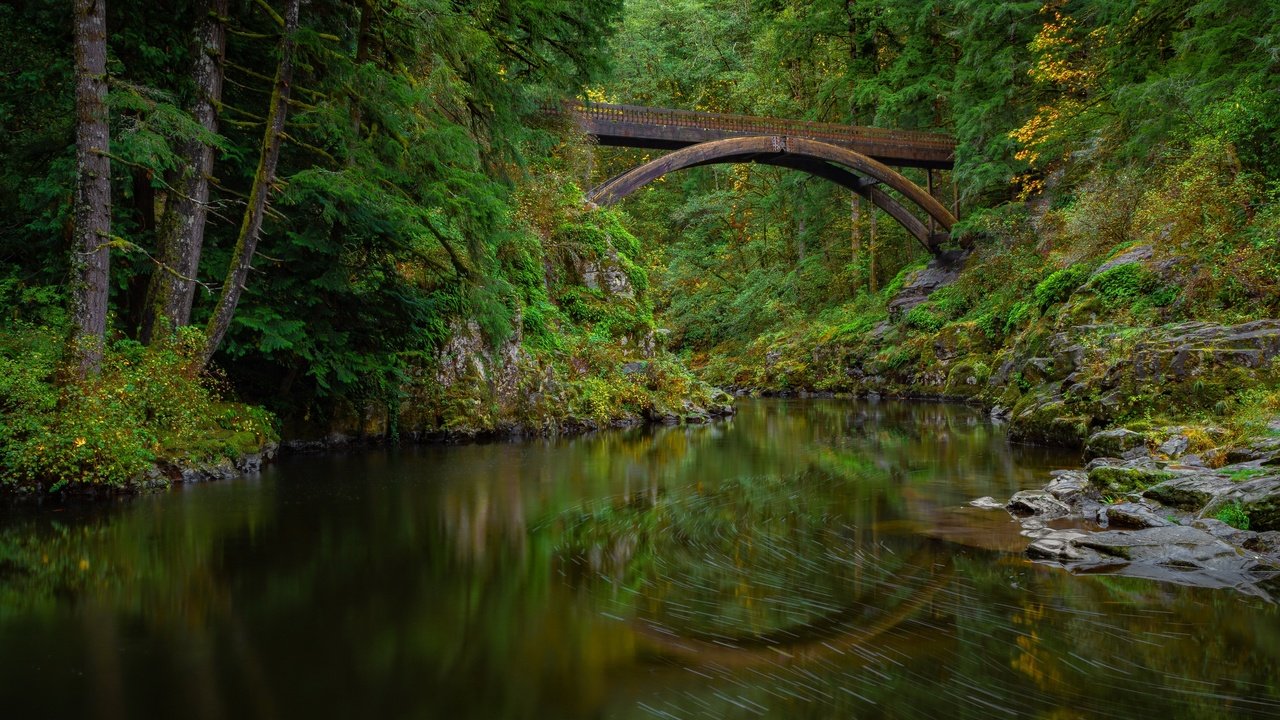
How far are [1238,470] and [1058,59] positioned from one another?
65.7 ft

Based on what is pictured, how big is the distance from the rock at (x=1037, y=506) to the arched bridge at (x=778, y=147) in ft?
46.7

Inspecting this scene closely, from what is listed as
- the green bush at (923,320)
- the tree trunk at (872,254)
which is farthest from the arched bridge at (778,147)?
the green bush at (923,320)

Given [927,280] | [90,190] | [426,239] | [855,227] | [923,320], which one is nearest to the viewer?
[90,190]

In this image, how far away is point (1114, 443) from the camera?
9.06 meters

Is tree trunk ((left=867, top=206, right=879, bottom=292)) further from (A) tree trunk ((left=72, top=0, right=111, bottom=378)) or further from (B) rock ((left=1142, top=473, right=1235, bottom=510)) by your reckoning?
(A) tree trunk ((left=72, top=0, right=111, bottom=378))

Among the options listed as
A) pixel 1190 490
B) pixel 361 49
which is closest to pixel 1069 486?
pixel 1190 490

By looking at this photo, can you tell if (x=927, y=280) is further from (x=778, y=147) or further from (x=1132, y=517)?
(x=1132, y=517)

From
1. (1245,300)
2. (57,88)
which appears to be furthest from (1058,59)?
(57,88)

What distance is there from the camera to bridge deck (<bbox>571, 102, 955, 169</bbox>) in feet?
68.7

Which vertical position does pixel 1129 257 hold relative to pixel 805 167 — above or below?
below

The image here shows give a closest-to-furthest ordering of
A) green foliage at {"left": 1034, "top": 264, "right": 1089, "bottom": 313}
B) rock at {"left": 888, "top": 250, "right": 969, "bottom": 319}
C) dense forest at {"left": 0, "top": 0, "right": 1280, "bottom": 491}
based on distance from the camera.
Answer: dense forest at {"left": 0, "top": 0, "right": 1280, "bottom": 491}, green foliage at {"left": 1034, "top": 264, "right": 1089, "bottom": 313}, rock at {"left": 888, "top": 250, "right": 969, "bottom": 319}

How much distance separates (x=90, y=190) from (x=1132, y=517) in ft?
33.1

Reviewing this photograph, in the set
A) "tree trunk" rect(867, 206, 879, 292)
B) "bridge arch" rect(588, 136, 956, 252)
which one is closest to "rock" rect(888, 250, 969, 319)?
"bridge arch" rect(588, 136, 956, 252)

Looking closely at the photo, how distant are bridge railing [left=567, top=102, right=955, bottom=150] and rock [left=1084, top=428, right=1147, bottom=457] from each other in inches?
546
